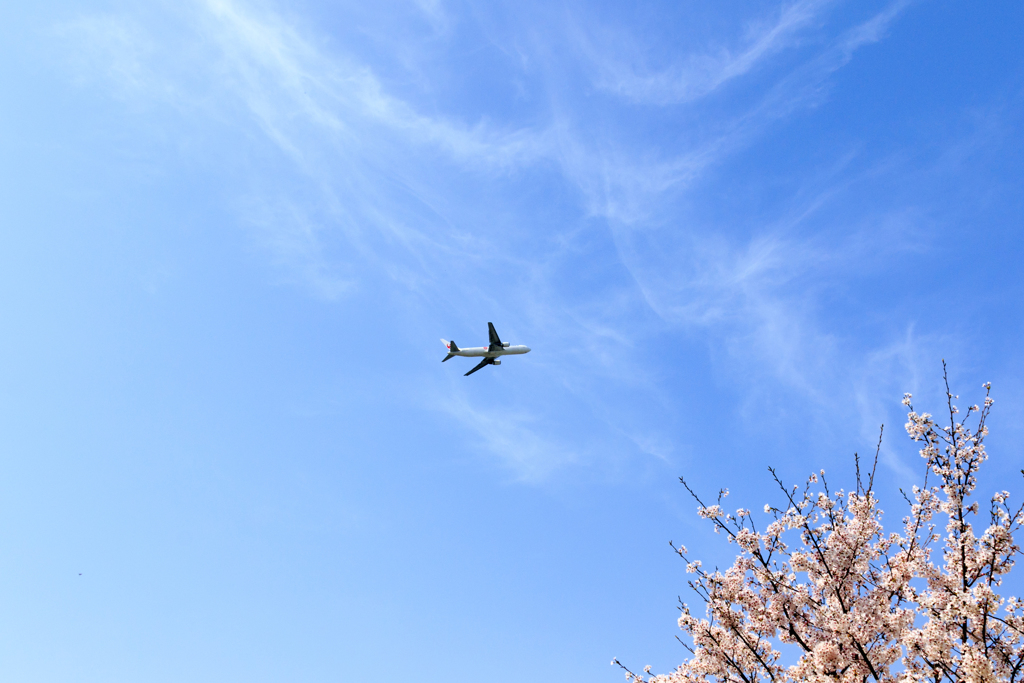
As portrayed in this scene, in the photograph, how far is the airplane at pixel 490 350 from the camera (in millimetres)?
78938

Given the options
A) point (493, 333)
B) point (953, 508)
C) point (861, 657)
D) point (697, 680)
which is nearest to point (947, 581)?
point (953, 508)

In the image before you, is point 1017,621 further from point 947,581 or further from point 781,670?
point 781,670

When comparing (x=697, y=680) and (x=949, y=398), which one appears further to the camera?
(x=697, y=680)

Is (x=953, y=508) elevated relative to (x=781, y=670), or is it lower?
elevated

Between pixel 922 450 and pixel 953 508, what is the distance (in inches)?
58.9

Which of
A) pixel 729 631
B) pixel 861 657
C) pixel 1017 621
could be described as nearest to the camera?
pixel 1017 621

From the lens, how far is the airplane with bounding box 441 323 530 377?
7894 centimetres

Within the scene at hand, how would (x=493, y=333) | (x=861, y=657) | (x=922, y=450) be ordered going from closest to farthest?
(x=861, y=657)
(x=922, y=450)
(x=493, y=333)

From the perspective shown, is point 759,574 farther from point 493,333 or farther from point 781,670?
point 493,333

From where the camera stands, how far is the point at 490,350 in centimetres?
7950

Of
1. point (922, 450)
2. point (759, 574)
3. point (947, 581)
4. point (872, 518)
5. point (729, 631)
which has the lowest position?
point (729, 631)

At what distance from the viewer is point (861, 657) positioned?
1490cm

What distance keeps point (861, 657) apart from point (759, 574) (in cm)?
277

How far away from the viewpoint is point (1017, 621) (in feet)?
44.9
